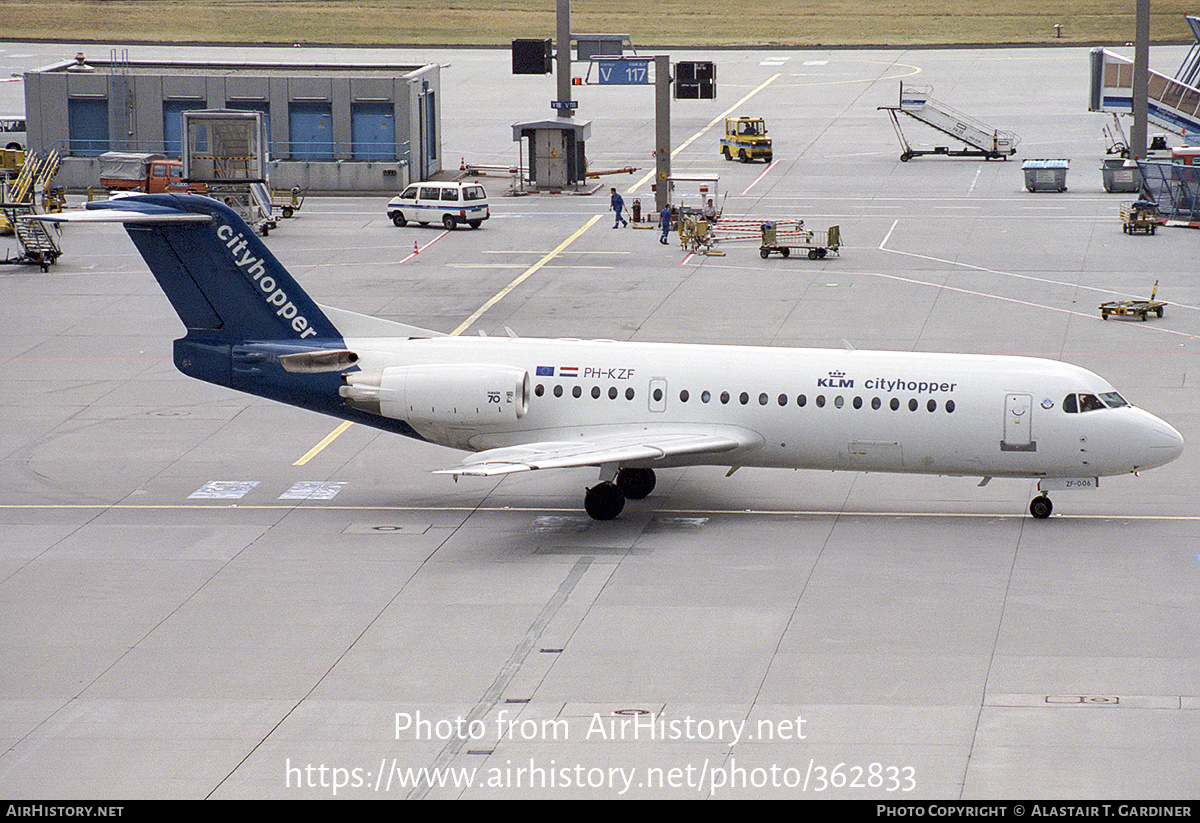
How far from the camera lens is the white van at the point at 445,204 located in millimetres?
68750

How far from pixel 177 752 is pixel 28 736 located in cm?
232

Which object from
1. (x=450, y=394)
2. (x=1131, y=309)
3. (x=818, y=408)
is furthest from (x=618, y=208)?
(x=818, y=408)

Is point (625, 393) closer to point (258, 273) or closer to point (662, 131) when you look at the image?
point (258, 273)

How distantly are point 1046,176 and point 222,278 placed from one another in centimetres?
5123

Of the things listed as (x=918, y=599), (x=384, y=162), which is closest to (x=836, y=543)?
(x=918, y=599)

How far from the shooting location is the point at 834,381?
3225 cm

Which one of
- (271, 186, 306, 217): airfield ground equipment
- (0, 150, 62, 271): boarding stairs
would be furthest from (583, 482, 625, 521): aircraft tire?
(271, 186, 306, 217): airfield ground equipment

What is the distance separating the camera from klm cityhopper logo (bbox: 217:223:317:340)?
3347cm

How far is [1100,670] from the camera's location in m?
24.4

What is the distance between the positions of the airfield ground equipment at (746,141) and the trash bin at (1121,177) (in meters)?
17.8

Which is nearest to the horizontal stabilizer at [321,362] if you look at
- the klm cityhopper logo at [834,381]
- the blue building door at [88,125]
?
the klm cityhopper logo at [834,381]

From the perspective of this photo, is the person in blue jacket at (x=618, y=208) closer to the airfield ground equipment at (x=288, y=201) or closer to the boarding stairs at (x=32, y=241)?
the airfield ground equipment at (x=288, y=201)

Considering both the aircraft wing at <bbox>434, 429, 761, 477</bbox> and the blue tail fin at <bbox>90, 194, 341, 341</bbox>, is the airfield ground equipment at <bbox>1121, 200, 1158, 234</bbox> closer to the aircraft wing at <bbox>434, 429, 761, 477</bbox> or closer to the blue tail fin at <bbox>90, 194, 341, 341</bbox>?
the aircraft wing at <bbox>434, 429, 761, 477</bbox>

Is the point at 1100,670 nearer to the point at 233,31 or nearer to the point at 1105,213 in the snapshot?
the point at 1105,213
